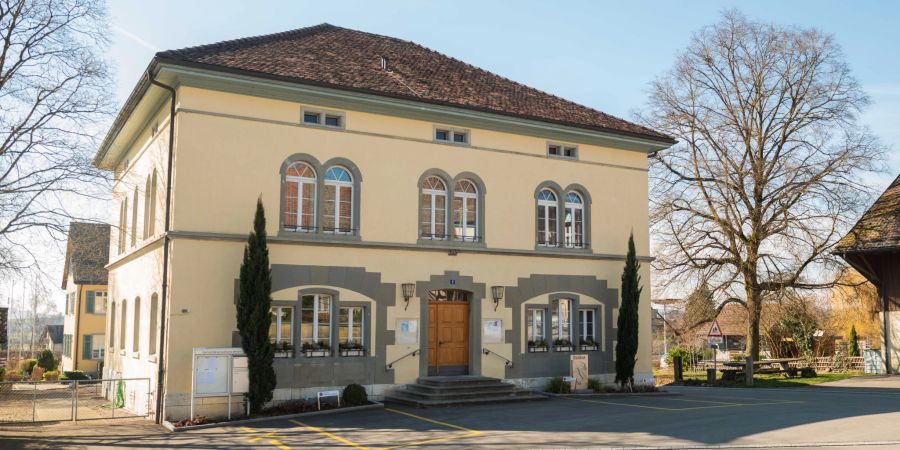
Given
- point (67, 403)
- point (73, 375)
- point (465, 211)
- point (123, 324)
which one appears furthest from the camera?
point (73, 375)

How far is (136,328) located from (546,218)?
472 inches

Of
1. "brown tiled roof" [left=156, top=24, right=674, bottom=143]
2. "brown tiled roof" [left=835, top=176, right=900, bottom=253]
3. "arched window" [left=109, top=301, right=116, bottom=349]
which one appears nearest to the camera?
"brown tiled roof" [left=156, top=24, right=674, bottom=143]

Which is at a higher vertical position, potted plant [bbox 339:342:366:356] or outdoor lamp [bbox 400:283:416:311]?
outdoor lamp [bbox 400:283:416:311]

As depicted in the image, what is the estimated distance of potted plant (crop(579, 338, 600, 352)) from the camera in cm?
2302

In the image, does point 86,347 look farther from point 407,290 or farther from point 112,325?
point 407,290

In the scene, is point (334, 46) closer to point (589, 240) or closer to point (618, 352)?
point (589, 240)

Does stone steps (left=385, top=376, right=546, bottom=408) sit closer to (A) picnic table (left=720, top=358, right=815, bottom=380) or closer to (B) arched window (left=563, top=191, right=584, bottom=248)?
(B) arched window (left=563, top=191, right=584, bottom=248)

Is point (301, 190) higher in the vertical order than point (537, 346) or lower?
higher

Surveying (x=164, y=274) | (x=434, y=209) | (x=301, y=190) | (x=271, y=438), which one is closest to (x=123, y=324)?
(x=164, y=274)

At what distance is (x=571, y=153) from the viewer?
934 inches

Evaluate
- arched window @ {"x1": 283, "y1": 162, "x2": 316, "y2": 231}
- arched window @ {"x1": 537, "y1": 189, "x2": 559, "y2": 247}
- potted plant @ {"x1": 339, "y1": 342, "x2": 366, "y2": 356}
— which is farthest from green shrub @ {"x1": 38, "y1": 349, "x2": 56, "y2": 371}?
arched window @ {"x1": 537, "y1": 189, "x2": 559, "y2": 247}

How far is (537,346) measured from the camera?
876 inches

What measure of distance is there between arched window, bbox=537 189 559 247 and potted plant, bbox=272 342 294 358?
8006 mm

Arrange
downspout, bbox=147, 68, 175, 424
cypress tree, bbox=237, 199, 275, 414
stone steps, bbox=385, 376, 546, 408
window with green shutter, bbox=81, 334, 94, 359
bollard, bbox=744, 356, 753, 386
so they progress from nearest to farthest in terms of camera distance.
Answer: cypress tree, bbox=237, 199, 275, 414 < downspout, bbox=147, 68, 175, 424 < stone steps, bbox=385, 376, 546, 408 < bollard, bbox=744, 356, 753, 386 < window with green shutter, bbox=81, 334, 94, 359
